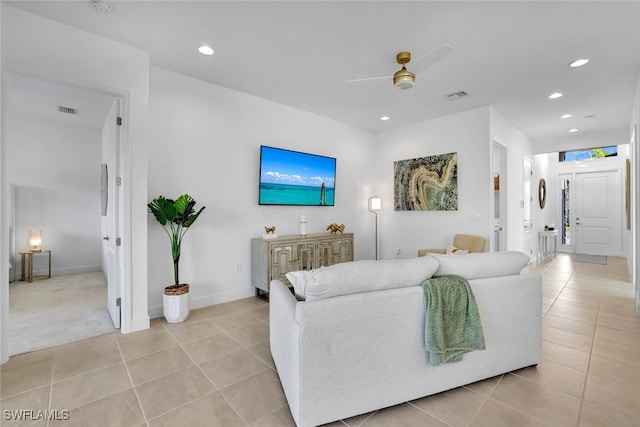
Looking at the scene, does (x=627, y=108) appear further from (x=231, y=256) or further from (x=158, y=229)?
(x=158, y=229)

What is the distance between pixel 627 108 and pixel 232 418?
6728 millimetres

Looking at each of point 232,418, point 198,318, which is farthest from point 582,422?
point 198,318

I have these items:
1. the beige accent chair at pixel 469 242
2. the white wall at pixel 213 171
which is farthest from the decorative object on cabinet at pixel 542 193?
the white wall at pixel 213 171

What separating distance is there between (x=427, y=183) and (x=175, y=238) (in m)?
4.10

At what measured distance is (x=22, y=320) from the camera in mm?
3070

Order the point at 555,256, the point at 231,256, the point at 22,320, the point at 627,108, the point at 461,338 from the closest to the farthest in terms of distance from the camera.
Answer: the point at 461,338
the point at 22,320
the point at 231,256
the point at 627,108
the point at 555,256

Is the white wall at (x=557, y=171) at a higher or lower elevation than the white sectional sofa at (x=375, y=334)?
higher

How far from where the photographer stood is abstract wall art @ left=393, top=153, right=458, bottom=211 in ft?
15.4

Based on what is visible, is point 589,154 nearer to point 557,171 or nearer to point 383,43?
point 557,171

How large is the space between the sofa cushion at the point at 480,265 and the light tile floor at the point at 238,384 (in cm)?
78

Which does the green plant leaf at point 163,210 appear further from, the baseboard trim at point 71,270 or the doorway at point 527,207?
the doorway at point 527,207

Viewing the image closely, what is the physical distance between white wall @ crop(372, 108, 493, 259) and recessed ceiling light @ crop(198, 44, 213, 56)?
3.74 m

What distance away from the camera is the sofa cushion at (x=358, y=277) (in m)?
1.61

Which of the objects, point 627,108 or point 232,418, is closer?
point 232,418
